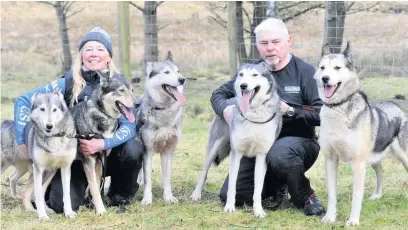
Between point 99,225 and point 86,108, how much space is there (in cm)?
95

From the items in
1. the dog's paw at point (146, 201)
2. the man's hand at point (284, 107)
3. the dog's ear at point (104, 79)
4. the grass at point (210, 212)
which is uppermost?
the dog's ear at point (104, 79)

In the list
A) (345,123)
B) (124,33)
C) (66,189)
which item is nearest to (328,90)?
(345,123)

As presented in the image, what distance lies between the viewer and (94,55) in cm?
462

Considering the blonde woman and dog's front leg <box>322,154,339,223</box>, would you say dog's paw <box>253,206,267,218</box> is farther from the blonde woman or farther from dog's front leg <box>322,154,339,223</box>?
the blonde woman

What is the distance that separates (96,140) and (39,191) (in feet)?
1.90

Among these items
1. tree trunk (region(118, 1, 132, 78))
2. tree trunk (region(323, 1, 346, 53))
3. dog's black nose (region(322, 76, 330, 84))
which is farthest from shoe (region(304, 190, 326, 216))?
tree trunk (region(118, 1, 132, 78))

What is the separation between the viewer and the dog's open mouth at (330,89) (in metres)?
3.95

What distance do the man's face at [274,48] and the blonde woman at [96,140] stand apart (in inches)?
49.1

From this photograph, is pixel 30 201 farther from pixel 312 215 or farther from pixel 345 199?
pixel 345 199

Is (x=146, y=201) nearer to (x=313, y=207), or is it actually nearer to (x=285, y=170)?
(x=285, y=170)

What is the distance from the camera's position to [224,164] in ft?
20.6

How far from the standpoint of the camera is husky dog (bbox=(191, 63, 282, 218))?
4.25 m

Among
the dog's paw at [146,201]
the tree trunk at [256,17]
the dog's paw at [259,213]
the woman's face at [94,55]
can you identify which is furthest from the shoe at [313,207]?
the tree trunk at [256,17]

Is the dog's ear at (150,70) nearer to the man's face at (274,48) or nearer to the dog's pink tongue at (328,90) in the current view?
the man's face at (274,48)
